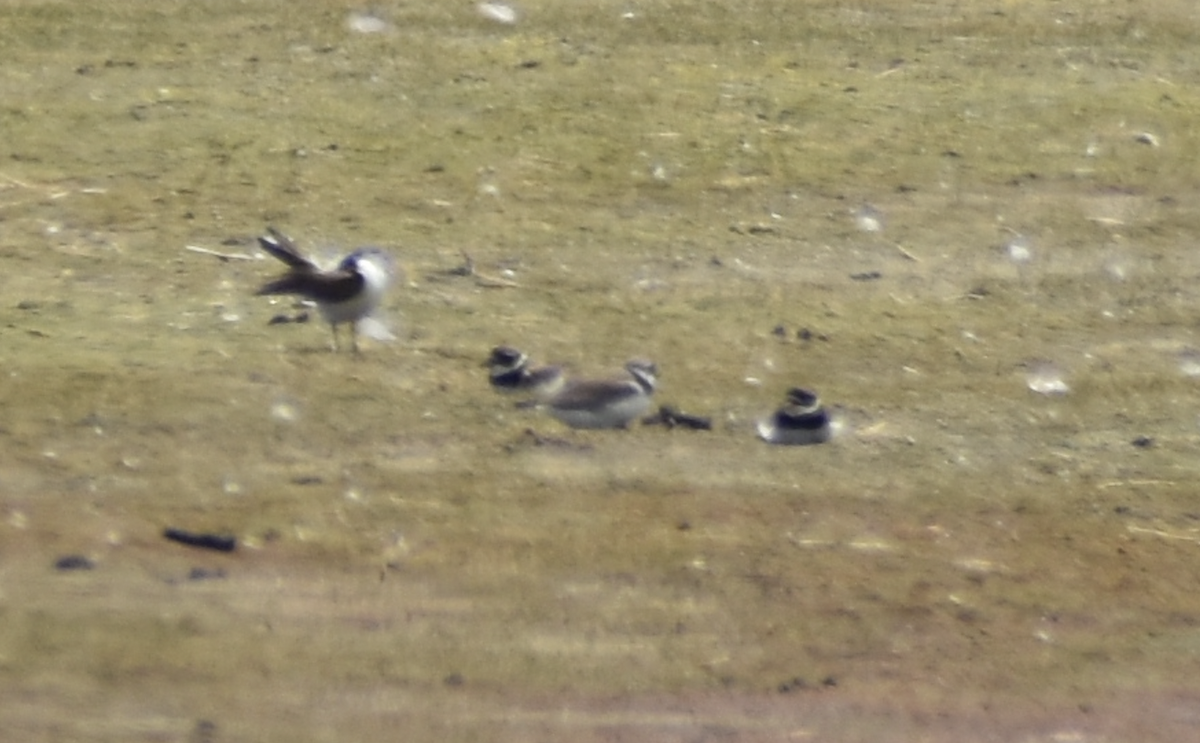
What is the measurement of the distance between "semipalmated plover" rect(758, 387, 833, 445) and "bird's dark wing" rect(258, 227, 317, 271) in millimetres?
2252

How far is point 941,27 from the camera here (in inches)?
565

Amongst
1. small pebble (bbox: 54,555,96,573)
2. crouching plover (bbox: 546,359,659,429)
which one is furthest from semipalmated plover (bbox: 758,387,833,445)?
small pebble (bbox: 54,555,96,573)

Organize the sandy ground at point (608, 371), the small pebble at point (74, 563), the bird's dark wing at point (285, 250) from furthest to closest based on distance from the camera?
the bird's dark wing at point (285, 250) → the small pebble at point (74, 563) → the sandy ground at point (608, 371)

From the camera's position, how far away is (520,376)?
10.1 meters

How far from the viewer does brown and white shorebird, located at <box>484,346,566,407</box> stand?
32.4 ft

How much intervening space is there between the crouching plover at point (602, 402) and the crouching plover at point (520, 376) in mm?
76

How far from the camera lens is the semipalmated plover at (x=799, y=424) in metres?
9.66

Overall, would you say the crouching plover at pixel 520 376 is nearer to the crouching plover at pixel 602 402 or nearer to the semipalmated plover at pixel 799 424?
the crouching plover at pixel 602 402

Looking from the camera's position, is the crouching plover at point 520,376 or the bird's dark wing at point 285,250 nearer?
the crouching plover at point 520,376

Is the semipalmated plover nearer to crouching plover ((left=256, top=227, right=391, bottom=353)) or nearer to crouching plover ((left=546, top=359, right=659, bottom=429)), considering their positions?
crouching plover ((left=546, top=359, right=659, bottom=429))

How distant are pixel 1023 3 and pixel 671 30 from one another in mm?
2117

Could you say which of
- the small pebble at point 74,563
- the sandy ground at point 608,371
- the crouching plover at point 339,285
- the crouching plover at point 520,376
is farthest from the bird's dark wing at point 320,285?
the small pebble at point 74,563

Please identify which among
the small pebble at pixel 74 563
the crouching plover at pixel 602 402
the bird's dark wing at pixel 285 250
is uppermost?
the crouching plover at pixel 602 402

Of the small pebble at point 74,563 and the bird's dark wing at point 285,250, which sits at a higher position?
the small pebble at point 74,563
